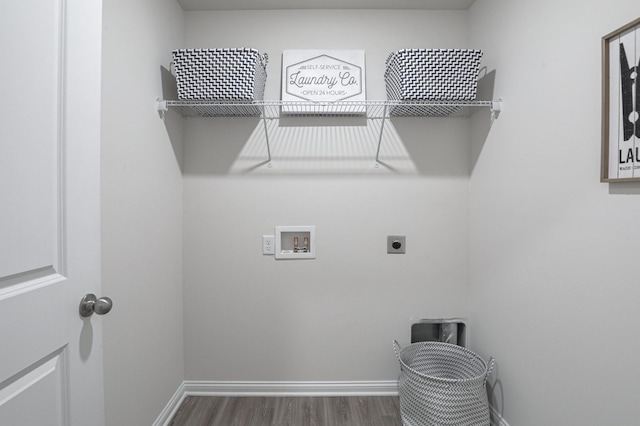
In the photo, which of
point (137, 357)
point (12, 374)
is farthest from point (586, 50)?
point (137, 357)

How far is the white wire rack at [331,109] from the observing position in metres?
1.60

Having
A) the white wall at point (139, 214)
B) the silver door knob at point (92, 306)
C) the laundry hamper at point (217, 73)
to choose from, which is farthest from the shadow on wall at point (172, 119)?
the silver door knob at point (92, 306)

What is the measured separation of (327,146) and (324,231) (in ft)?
1.64

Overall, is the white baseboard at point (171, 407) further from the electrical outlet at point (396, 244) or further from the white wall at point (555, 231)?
the white wall at point (555, 231)

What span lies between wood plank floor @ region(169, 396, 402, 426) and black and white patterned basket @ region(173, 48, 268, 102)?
1.66 metres

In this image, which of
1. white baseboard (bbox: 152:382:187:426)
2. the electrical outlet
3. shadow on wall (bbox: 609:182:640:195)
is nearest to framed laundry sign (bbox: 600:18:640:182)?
shadow on wall (bbox: 609:182:640:195)

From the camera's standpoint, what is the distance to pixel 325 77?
1.80 meters

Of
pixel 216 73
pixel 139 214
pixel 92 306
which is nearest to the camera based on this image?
pixel 92 306

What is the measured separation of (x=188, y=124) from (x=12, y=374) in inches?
58.2

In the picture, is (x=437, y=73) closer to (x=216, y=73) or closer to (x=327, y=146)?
(x=327, y=146)

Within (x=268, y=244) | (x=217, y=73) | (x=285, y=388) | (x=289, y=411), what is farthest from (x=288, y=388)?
(x=217, y=73)

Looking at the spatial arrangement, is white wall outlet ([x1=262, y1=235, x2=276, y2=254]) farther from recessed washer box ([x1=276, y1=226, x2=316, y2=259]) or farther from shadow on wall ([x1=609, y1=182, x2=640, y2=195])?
shadow on wall ([x1=609, y1=182, x2=640, y2=195])

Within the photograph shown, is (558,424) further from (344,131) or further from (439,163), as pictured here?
(344,131)

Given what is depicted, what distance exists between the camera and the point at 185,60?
1.55 metres
